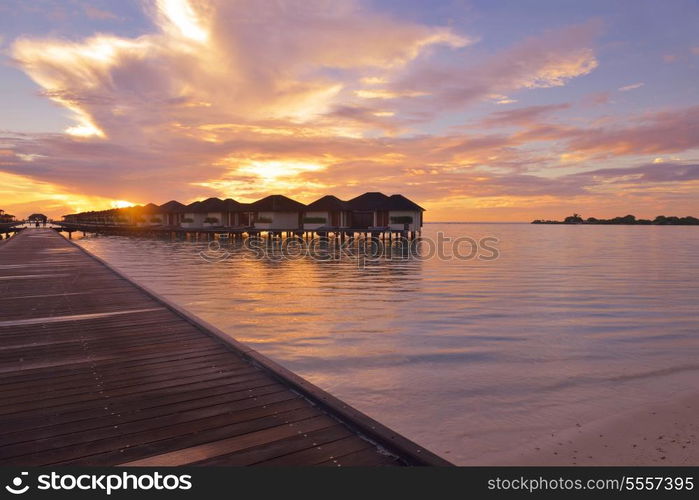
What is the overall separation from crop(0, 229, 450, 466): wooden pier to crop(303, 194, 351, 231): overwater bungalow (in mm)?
39824

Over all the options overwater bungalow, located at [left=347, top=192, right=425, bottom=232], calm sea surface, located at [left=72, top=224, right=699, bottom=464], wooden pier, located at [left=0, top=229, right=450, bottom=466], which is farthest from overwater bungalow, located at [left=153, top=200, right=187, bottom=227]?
wooden pier, located at [left=0, top=229, right=450, bottom=466]

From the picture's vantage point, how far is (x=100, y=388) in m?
4.54

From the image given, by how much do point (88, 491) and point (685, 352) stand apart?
10.4 meters

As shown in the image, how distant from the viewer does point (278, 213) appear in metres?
47.5

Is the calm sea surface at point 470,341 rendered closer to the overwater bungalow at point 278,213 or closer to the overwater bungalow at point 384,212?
the overwater bungalow at point 384,212

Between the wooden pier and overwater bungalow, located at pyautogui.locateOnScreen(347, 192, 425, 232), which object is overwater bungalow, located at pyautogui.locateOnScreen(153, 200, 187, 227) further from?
the wooden pier

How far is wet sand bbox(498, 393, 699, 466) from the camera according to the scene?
4.86m

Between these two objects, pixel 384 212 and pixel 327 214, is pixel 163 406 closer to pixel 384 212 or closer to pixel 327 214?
pixel 384 212

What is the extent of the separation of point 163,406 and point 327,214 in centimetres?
4382

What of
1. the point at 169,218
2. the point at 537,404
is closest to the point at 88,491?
the point at 537,404

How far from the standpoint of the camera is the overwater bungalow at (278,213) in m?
47.2

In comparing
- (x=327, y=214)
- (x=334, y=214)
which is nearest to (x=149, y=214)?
(x=327, y=214)

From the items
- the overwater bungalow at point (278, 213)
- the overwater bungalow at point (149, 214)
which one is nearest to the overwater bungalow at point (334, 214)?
the overwater bungalow at point (278, 213)

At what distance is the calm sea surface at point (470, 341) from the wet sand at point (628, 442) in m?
0.21
